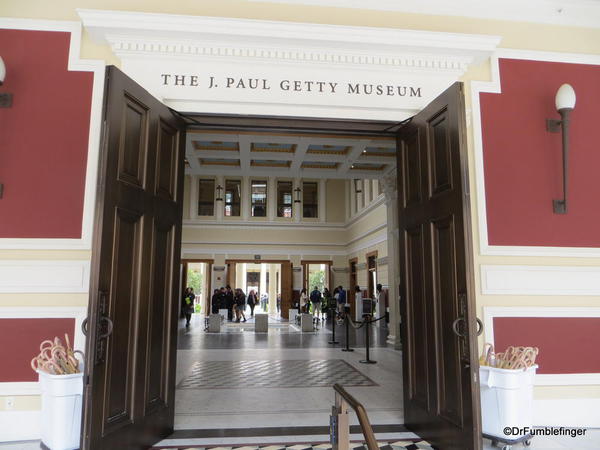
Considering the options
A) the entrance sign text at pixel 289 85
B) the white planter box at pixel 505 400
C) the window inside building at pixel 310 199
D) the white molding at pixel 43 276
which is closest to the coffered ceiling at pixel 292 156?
the entrance sign text at pixel 289 85

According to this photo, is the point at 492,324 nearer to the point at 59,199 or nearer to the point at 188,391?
the point at 188,391

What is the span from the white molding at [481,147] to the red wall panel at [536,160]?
4cm

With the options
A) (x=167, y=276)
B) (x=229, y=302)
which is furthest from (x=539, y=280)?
(x=229, y=302)

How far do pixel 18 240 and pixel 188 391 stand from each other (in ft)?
8.12

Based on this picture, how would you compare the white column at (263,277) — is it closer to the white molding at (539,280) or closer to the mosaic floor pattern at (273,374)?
the mosaic floor pattern at (273,374)

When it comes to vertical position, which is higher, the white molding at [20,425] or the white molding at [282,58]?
the white molding at [282,58]

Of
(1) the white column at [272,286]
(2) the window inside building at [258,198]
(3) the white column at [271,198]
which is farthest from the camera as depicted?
(1) the white column at [272,286]

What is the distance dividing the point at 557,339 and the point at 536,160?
1548mm

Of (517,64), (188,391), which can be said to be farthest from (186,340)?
(517,64)

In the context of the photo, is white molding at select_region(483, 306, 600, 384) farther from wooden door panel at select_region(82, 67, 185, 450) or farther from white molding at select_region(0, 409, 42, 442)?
white molding at select_region(0, 409, 42, 442)

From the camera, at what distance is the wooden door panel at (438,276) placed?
9.16ft

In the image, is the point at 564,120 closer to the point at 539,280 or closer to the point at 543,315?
the point at 539,280

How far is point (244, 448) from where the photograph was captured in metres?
3.13

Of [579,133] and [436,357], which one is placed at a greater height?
[579,133]
